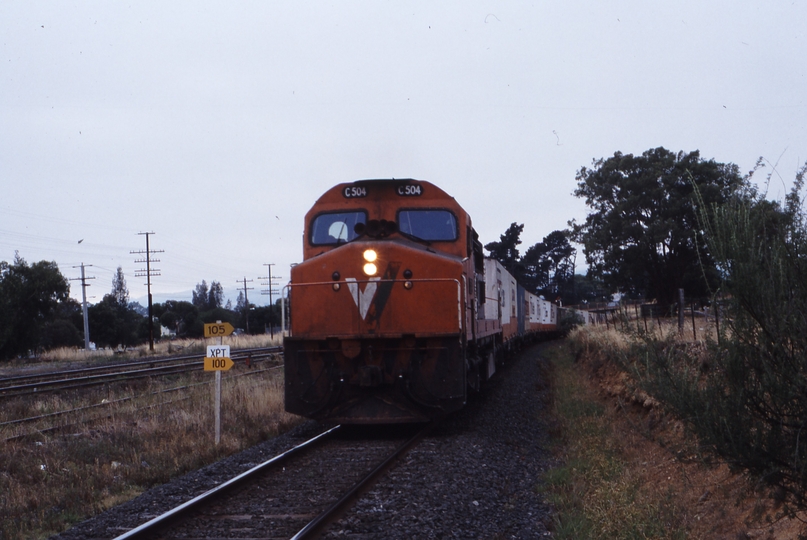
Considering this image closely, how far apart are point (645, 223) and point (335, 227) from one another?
2936 cm

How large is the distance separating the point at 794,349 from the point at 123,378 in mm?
18442

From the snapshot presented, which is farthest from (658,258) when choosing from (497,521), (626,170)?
(497,521)

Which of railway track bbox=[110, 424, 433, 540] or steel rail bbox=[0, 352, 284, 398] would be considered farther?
steel rail bbox=[0, 352, 284, 398]

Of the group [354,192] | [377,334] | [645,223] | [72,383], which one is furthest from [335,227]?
[645,223]

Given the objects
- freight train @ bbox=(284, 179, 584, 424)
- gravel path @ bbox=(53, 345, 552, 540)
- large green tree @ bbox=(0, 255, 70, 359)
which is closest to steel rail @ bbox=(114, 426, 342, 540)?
gravel path @ bbox=(53, 345, 552, 540)

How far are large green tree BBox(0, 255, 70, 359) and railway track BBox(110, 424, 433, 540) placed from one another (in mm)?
42363

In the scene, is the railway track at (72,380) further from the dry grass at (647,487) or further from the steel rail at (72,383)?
the dry grass at (647,487)

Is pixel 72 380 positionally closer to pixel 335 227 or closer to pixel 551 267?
pixel 335 227

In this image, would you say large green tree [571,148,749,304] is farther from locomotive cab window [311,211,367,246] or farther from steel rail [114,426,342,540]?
steel rail [114,426,342,540]

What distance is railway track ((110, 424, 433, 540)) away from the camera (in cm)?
554

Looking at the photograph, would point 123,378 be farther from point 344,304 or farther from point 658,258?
point 658,258

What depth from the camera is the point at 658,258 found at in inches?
1437

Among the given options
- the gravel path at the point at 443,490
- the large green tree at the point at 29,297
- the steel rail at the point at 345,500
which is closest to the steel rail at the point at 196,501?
the gravel path at the point at 443,490

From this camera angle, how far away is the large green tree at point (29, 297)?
147 ft
